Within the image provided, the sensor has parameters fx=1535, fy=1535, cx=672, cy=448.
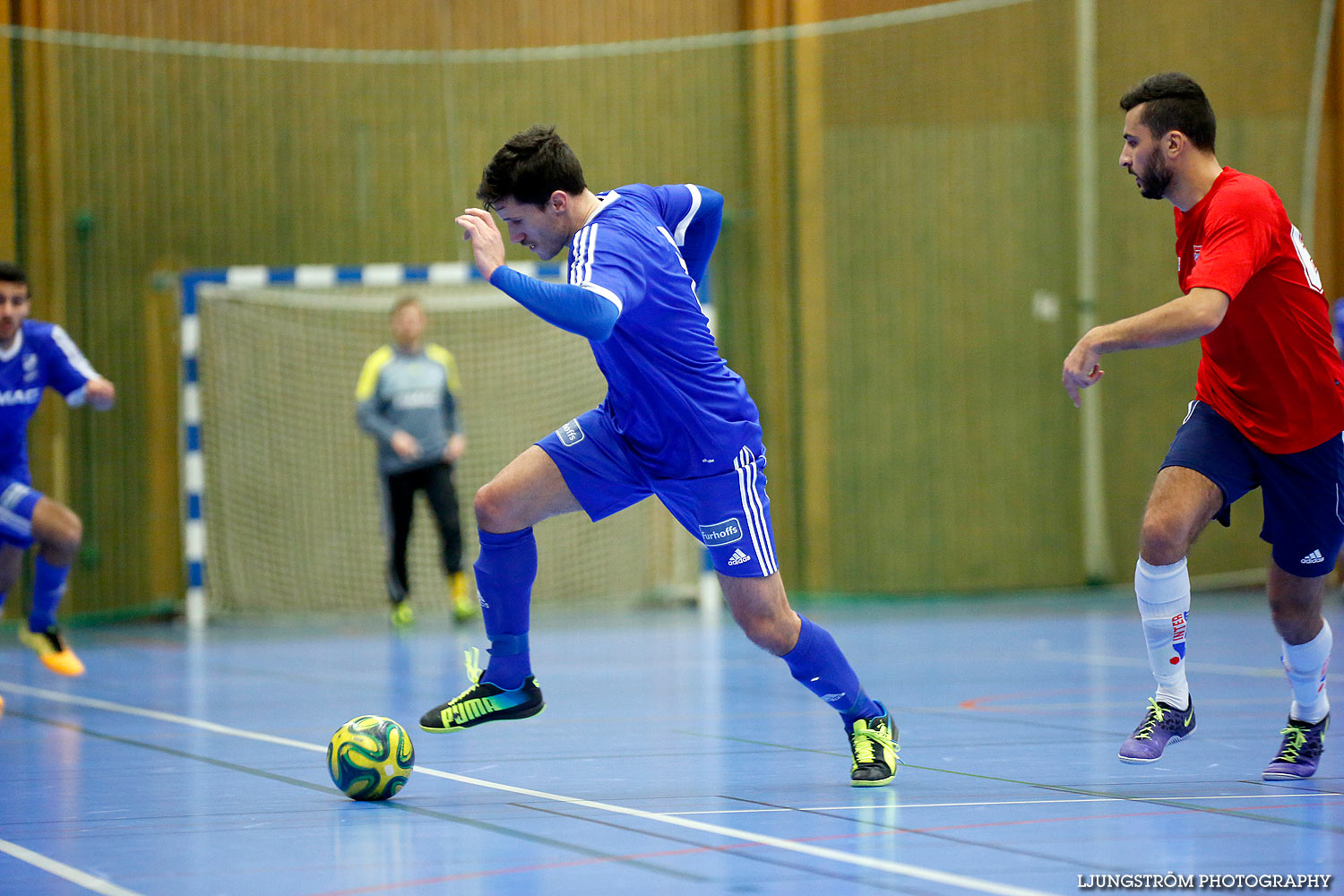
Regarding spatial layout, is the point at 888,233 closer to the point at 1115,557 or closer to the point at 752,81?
the point at 752,81

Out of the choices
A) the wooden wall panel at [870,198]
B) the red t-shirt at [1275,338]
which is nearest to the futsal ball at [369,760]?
the red t-shirt at [1275,338]

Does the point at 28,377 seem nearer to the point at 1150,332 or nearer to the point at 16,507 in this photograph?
the point at 16,507

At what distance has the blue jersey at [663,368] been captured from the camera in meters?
4.02

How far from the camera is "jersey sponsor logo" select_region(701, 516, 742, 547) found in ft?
13.4

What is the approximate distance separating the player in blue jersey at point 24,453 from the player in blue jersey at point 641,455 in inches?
135

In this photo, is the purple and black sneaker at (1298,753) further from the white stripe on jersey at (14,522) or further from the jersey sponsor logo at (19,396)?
the jersey sponsor logo at (19,396)

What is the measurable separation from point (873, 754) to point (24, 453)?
4856 millimetres

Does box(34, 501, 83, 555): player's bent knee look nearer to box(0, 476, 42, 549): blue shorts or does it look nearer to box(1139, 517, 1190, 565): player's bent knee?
box(0, 476, 42, 549): blue shorts

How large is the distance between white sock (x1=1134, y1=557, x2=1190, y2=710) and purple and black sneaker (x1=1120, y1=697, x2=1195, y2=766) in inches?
0.9

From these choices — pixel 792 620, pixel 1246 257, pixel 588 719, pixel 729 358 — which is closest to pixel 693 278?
pixel 792 620

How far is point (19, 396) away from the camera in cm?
714

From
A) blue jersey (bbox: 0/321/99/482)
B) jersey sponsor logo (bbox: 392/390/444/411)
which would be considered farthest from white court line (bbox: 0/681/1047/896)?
jersey sponsor logo (bbox: 392/390/444/411)

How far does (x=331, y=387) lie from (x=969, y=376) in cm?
479

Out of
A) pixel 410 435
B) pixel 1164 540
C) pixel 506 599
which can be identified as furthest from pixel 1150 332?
pixel 410 435
